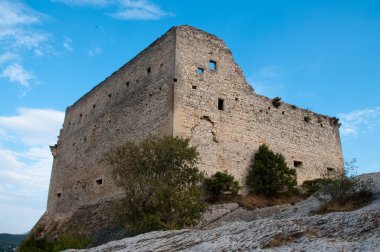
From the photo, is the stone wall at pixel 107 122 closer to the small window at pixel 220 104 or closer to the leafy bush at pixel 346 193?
the small window at pixel 220 104

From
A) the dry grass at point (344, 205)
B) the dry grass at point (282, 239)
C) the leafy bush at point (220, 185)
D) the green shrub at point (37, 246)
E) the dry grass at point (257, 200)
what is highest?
the leafy bush at point (220, 185)

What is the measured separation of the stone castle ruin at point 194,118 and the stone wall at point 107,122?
50mm

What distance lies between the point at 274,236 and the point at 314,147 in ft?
52.8

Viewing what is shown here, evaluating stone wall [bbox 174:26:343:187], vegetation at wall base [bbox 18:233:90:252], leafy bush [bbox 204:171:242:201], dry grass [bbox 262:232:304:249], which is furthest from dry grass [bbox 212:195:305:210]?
dry grass [bbox 262:232:304:249]

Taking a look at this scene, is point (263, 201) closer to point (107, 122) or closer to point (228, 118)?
point (228, 118)

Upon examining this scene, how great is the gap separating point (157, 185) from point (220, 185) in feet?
13.6

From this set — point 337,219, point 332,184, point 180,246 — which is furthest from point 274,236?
point 332,184

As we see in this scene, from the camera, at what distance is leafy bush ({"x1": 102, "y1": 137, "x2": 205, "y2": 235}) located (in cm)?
1132

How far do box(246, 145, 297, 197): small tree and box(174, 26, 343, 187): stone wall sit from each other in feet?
1.31

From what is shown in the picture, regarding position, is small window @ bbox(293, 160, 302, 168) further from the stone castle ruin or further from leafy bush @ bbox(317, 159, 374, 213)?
leafy bush @ bbox(317, 159, 374, 213)

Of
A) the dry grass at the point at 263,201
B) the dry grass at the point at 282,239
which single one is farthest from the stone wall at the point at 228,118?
the dry grass at the point at 282,239

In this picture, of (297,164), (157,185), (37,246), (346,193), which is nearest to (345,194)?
(346,193)

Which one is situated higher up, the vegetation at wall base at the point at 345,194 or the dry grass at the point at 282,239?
the vegetation at wall base at the point at 345,194

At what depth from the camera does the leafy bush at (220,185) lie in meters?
15.2
